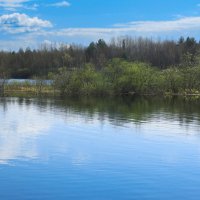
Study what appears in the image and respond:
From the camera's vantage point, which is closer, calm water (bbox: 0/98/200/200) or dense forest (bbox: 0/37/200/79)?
calm water (bbox: 0/98/200/200)

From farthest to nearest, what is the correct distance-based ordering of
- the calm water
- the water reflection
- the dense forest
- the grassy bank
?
1. the dense forest
2. the grassy bank
3. the water reflection
4. the calm water

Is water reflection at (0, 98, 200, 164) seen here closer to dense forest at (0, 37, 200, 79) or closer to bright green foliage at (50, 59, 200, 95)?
bright green foliage at (50, 59, 200, 95)

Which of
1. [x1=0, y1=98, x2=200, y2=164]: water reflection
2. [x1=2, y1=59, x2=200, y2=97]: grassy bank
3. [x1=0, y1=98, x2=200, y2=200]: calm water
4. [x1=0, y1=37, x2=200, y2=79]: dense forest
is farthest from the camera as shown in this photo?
[x1=0, y1=37, x2=200, y2=79]: dense forest

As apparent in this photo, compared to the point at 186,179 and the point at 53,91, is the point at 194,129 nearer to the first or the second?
the point at 186,179

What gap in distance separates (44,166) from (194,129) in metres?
14.5

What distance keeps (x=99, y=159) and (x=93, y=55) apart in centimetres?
Result: 12127

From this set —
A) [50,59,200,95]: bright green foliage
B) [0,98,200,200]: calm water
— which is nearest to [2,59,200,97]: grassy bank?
[50,59,200,95]: bright green foliage

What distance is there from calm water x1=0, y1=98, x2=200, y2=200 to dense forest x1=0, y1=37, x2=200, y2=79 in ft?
316

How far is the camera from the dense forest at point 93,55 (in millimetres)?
133750

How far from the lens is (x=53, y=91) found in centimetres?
7888

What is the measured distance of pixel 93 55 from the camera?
141m

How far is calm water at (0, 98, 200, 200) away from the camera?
15.5 meters

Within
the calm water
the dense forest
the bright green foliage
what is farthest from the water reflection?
the dense forest

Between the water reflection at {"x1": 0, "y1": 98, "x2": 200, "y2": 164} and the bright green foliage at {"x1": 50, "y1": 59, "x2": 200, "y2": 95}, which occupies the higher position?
the bright green foliage at {"x1": 50, "y1": 59, "x2": 200, "y2": 95}
